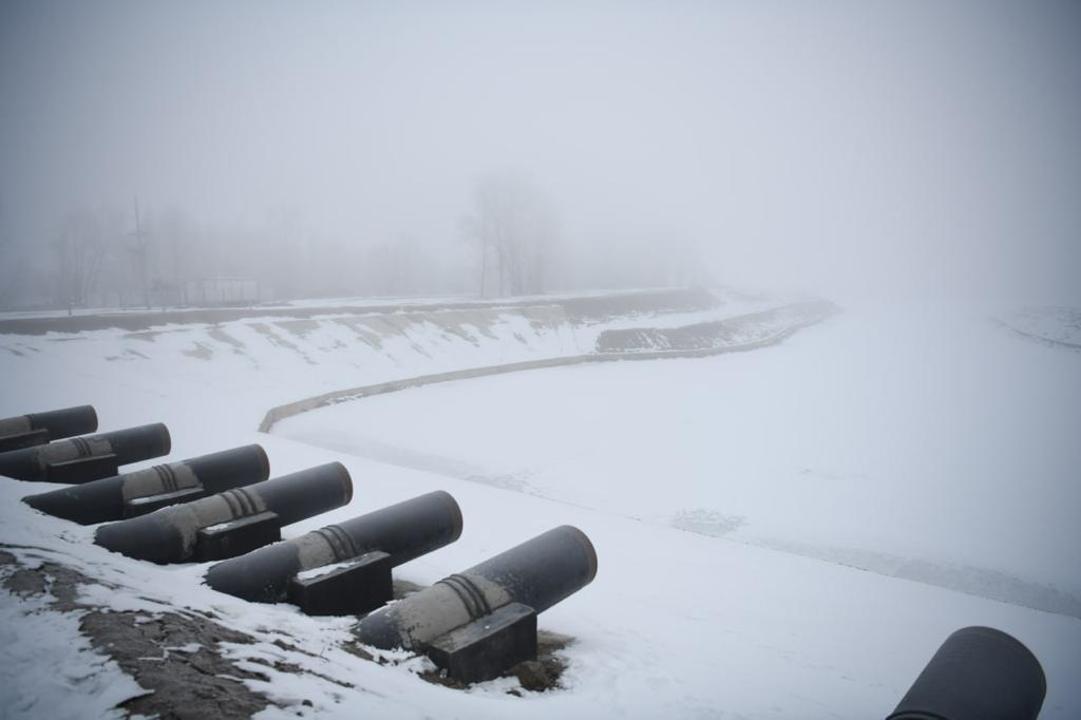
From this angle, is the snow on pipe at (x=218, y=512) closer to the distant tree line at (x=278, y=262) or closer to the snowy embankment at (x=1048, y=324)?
the distant tree line at (x=278, y=262)

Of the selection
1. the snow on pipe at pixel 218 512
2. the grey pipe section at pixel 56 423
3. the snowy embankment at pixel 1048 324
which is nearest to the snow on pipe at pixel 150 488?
the snow on pipe at pixel 218 512

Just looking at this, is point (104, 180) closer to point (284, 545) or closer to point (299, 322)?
point (299, 322)

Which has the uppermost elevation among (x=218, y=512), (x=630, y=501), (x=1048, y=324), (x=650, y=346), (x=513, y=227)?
(x=513, y=227)

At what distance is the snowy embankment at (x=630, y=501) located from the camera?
3.97 m

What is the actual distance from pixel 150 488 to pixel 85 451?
2.18 m

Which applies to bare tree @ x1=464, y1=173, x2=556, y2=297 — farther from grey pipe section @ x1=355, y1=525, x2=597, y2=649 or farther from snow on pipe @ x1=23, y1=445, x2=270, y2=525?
grey pipe section @ x1=355, y1=525, x2=597, y2=649

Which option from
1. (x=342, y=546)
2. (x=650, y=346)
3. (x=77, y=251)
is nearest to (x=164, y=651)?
(x=342, y=546)

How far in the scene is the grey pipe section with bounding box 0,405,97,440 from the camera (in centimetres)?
906

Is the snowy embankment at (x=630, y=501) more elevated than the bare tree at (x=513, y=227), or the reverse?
the bare tree at (x=513, y=227)

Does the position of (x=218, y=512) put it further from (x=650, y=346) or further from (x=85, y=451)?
(x=650, y=346)

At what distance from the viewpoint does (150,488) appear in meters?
6.52

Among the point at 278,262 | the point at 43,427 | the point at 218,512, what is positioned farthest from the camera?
the point at 278,262

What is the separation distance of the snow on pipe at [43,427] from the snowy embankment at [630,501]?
169 centimetres

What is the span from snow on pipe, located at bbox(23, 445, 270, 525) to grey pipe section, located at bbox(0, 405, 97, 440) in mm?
4103
